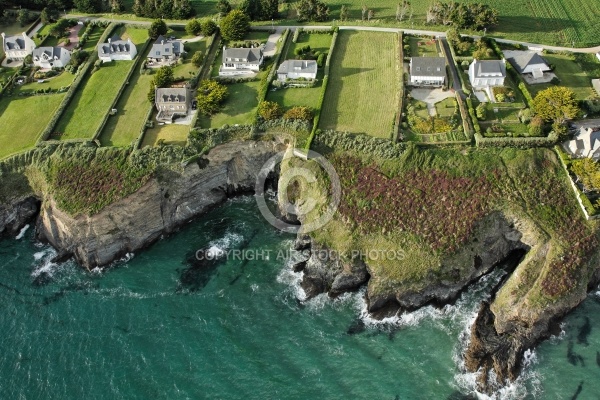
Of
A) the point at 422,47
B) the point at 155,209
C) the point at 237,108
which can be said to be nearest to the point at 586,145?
the point at 422,47

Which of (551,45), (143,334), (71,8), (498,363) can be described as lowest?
(143,334)

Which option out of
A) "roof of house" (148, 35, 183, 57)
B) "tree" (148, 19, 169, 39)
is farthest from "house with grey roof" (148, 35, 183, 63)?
"tree" (148, 19, 169, 39)

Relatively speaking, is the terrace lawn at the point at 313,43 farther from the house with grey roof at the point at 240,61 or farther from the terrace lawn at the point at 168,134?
the terrace lawn at the point at 168,134

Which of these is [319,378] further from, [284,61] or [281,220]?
[284,61]

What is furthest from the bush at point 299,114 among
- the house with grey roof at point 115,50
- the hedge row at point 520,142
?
the house with grey roof at point 115,50

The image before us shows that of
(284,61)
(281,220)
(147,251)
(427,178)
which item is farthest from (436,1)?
(147,251)

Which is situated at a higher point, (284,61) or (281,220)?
(284,61)
